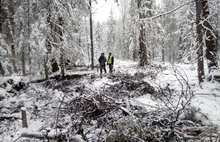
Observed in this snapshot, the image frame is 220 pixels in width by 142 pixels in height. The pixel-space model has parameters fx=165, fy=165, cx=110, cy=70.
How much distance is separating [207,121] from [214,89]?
9.41 ft

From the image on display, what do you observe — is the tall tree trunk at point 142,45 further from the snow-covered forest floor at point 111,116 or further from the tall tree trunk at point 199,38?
the tall tree trunk at point 199,38

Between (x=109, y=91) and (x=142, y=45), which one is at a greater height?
(x=142, y=45)

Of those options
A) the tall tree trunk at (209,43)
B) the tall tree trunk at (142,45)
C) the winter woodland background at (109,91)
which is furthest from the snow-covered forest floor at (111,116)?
the tall tree trunk at (142,45)

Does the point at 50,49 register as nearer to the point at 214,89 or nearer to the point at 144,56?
the point at 144,56

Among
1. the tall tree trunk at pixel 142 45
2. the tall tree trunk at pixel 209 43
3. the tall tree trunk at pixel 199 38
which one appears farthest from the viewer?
the tall tree trunk at pixel 142 45

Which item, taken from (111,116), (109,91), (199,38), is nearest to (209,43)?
(199,38)

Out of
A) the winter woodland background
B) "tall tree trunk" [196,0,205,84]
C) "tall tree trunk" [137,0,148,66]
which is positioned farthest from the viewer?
"tall tree trunk" [137,0,148,66]

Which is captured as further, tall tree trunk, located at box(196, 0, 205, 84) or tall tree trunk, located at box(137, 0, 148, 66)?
tall tree trunk, located at box(137, 0, 148, 66)

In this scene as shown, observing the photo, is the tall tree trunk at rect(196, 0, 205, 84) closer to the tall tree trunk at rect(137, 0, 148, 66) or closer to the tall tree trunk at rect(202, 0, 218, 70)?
the tall tree trunk at rect(202, 0, 218, 70)

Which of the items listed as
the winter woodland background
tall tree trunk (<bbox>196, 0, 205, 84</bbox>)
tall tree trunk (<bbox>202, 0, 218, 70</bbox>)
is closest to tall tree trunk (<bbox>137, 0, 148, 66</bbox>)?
the winter woodland background

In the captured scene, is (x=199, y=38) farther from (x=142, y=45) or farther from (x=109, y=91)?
(x=142, y=45)

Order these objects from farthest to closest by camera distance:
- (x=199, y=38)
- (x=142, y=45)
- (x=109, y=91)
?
(x=142, y=45), (x=199, y=38), (x=109, y=91)

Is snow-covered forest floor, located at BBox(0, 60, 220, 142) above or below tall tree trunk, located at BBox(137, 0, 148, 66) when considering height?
below

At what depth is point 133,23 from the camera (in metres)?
15.0
